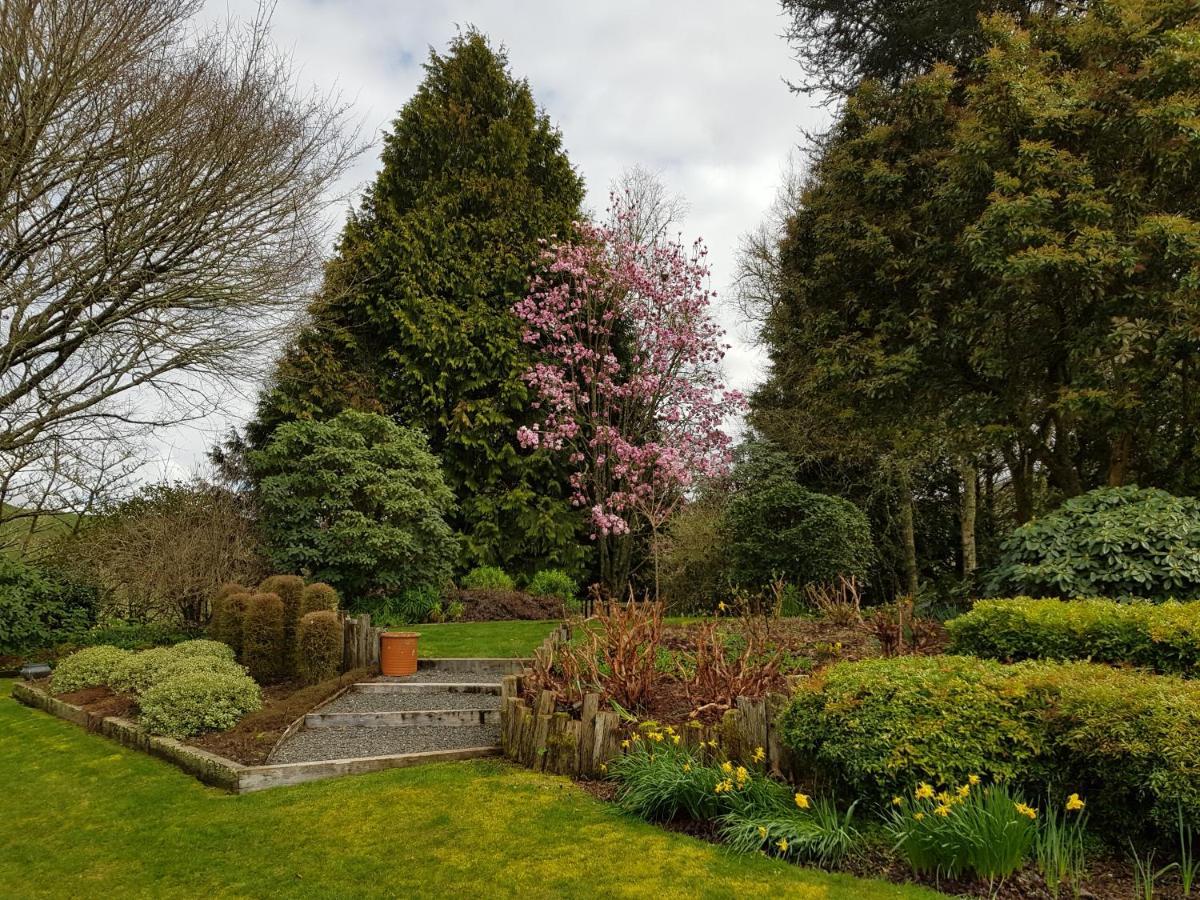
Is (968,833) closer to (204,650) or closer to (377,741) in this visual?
(377,741)

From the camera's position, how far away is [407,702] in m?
7.50

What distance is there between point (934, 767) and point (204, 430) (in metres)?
10.0

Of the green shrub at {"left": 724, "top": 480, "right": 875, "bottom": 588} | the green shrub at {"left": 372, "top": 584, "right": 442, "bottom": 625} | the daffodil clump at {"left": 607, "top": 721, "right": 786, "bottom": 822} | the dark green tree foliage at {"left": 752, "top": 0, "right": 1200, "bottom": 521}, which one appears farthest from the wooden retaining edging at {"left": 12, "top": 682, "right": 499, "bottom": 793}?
the green shrub at {"left": 724, "top": 480, "right": 875, "bottom": 588}

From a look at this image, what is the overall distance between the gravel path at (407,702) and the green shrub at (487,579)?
694cm

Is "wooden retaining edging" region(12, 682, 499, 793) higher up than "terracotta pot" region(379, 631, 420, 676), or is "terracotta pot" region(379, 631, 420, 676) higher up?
"terracotta pot" region(379, 631, 420, 676)

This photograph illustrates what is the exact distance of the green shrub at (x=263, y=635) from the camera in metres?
8.18

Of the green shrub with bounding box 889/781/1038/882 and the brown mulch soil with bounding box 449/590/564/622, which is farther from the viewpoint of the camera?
the brown mulch soil with bounding box 449/590/564/622

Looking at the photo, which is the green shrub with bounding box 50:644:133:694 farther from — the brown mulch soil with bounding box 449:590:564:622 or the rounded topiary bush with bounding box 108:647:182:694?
the brown mulch soil with bounding box 449:590:564:622

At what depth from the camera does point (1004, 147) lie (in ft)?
29.2

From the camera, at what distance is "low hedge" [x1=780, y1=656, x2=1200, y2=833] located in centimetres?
337

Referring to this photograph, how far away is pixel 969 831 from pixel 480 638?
8078 mm

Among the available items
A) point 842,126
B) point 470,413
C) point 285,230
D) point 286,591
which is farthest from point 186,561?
point 842,126

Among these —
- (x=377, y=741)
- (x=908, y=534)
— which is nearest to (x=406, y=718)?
(x=377, y=741)

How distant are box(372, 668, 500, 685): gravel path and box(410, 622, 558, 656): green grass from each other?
2.31ft
